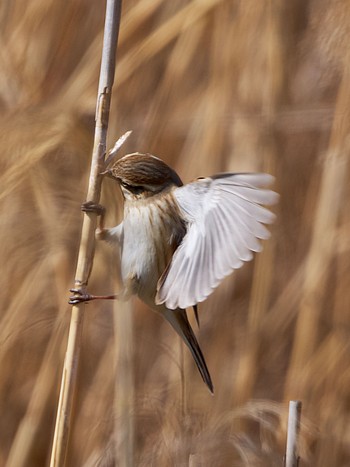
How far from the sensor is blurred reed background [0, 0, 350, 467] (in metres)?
1.77

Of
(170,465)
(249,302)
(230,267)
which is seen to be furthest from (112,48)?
(249,302)

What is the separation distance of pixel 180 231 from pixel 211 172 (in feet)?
1.98

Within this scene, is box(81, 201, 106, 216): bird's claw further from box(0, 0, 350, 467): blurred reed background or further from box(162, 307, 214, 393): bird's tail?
box(0, 0, 350, 467): blurred reed background

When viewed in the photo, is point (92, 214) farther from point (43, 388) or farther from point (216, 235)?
point (43, 388)

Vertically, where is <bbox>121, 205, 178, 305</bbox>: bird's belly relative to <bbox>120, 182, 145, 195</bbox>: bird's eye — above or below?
below

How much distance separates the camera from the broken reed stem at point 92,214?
3.42ft

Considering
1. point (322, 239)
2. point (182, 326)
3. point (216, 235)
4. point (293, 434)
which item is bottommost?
point (293, 434)

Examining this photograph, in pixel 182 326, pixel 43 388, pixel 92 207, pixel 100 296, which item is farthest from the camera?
pixel 43 388

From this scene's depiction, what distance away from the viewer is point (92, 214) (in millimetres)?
1076

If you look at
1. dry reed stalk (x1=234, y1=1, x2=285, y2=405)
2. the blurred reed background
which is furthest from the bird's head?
dry reed stalk (x1=234, y1=1, x2=285, y2=405)

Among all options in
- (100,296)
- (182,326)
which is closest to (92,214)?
(100,296)

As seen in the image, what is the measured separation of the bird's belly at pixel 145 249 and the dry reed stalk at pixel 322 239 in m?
0.65

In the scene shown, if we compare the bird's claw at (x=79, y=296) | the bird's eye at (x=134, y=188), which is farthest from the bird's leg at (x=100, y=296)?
the bird's eye at (x=134, y=188)

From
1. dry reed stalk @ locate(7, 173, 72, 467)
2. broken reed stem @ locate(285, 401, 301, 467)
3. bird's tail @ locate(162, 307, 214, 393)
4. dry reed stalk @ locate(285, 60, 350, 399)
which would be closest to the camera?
broken reed stem @ locate(285, 401, 301, 467)
